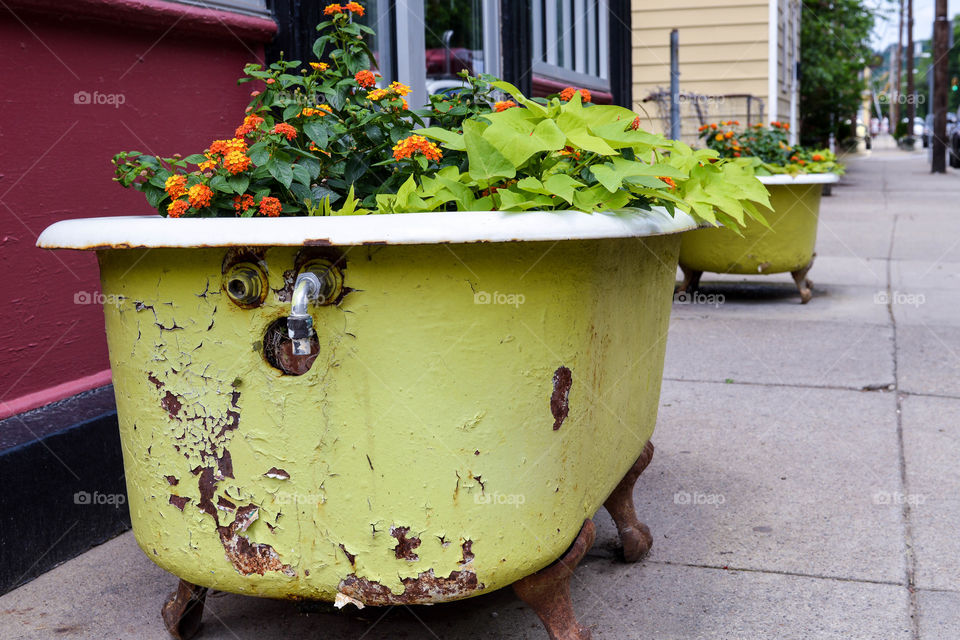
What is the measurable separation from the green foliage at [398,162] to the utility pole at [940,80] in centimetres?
2064

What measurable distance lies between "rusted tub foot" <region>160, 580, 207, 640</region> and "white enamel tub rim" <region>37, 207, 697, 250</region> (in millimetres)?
872

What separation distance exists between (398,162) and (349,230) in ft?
1.71

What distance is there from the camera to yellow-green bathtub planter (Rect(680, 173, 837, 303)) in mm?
6078

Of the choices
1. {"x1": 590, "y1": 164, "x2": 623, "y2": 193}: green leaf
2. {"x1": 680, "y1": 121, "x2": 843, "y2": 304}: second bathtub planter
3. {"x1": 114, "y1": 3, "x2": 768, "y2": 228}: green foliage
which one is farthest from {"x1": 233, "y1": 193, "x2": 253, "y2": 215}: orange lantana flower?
{"x1": 680, "y1": 121, "x2": 843, "y2": 304}: second bathtub planter

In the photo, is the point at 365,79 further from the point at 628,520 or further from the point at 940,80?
the point at 940,80

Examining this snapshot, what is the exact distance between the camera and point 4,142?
2609mm

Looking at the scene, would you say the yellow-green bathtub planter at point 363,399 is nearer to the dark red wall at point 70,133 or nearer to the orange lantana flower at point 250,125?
the orange lantana flower at point 250,125

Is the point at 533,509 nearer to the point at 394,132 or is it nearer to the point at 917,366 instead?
the point at 394,132

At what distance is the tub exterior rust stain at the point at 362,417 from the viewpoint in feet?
5.62

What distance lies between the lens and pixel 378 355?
1.71m

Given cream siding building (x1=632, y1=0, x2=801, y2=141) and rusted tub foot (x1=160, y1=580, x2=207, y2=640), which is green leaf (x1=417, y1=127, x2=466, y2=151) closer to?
rusted tub foot (x1=160, y1=580, x2=207, y2=640)
